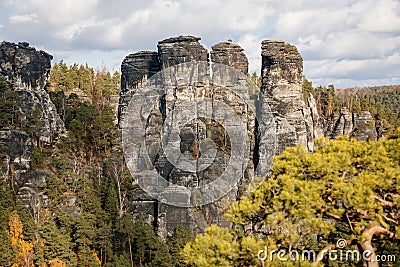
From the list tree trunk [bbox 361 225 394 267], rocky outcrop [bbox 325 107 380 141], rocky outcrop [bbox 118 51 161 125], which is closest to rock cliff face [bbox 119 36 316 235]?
rocky outcrop [bbox 118 51 161 125]

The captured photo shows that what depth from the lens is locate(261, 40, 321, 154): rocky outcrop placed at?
43031 millimetres

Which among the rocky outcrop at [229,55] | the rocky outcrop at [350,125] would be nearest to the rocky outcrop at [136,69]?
the rocky outcrop at [229,55]

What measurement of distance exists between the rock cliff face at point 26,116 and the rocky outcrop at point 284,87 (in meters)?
16.6

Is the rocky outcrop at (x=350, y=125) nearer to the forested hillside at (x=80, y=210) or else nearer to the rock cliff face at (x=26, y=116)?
the forested hillside at (x=80, y=210)

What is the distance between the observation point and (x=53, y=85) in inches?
2470

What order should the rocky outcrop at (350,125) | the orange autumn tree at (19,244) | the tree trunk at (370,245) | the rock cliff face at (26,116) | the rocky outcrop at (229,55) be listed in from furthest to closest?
1. the rocky outcrop at (350,125)
2. the rocky outcrop at (229,55)
3. the rock cliff face at (26,116)
4. the orange autumn tree at (19,244)
5. the tree trunk at (370,245)

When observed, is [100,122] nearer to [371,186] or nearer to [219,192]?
[219,192]

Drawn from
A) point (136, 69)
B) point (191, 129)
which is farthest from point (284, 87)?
point (136, 69)

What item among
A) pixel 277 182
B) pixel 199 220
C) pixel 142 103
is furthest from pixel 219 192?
pixel 277 182

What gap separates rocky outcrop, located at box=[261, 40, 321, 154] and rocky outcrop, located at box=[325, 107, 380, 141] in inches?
718

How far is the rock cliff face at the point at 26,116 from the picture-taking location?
126 feet

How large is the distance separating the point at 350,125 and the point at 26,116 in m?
34.8

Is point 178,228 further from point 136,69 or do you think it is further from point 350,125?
point 350,125

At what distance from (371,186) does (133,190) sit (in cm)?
3019
